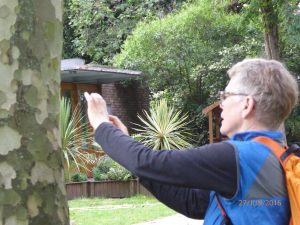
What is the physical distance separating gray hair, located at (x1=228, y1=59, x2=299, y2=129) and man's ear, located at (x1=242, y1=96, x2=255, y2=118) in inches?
0.6

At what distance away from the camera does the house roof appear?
60.0 ft

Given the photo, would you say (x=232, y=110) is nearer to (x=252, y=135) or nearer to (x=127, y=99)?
(x=252, y=135)

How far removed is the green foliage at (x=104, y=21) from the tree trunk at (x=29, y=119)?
2335 centimetres

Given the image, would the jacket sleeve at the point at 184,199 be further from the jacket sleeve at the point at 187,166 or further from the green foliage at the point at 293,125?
the green foliage at the point at 293,125

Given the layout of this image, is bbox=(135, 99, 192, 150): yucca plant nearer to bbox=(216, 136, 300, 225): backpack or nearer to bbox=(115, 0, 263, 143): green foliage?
bbox=(115, 0, 263, 143): green foliage

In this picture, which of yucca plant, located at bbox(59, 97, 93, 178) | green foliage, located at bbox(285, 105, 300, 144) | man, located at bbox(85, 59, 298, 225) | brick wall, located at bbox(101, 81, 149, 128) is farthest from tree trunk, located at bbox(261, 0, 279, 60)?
brick wall, located at bbox(101, 81, 149, 128)

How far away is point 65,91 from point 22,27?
1780 centimetres

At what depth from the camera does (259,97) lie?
7.57 feet

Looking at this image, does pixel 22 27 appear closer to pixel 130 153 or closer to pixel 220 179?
pixel 130 153

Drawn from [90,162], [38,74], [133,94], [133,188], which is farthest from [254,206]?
[133,94]

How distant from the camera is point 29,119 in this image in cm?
234

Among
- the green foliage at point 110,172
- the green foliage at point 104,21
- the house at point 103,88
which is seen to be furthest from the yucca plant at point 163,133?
the green foliage at point 104,21

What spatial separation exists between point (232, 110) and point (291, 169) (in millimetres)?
336

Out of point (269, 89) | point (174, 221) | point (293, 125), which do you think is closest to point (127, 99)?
point (293, 125)
